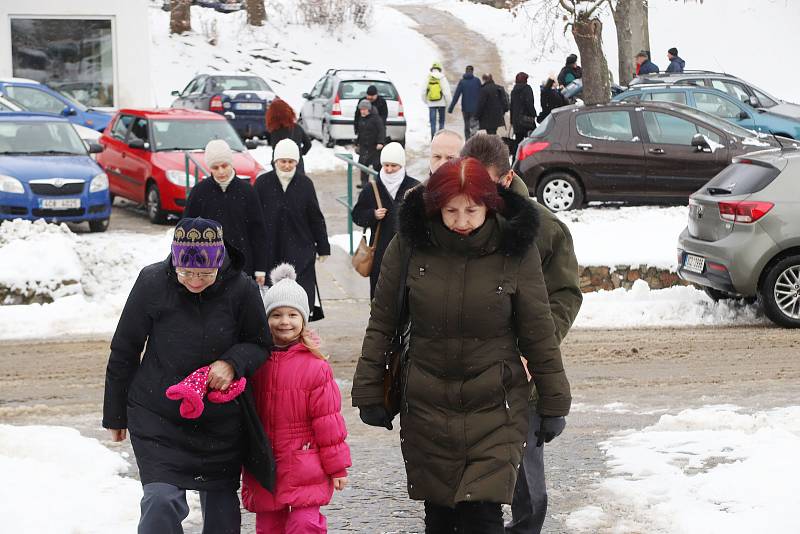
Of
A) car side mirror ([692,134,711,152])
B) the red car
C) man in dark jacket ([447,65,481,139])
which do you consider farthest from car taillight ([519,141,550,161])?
man in dark jacket ([447,65,481,139])

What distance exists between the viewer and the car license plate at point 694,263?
1221 centimetres

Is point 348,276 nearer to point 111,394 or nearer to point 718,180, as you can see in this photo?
point 718,180

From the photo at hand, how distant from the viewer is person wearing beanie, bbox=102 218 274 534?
4.69 m

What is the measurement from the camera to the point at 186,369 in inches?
186

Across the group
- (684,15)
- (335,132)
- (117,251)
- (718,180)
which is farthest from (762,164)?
(684,15)

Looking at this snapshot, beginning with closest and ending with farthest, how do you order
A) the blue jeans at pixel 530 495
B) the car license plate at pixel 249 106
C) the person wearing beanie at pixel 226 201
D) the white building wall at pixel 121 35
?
the blue jeans at pixel 530 495 < the person wearing beanie at pixel 226 201 < the white building wall at pixel 121 35 < the car license plate at pixel 249 106

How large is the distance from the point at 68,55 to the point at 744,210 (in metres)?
20.1

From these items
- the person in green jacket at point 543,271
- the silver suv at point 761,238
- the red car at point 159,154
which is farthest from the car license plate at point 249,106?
the person in green jacket at point 543,271

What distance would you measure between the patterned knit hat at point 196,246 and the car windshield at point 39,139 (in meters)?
13.6

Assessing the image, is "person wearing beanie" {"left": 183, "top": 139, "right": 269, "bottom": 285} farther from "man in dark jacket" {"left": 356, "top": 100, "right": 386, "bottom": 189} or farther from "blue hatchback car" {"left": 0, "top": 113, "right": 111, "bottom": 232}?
"man in dark jacket" {"left": 356, "top": 100, "right": 386, "bottom": 189}

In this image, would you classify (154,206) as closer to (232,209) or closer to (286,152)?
(286,152)

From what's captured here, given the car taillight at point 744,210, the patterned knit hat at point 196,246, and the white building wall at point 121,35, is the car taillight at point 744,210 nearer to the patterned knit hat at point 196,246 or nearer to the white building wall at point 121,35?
the patterned knit hat at point 196,246

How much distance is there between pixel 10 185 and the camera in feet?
54.1

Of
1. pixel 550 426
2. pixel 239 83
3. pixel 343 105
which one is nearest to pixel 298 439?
pixel 550 426
